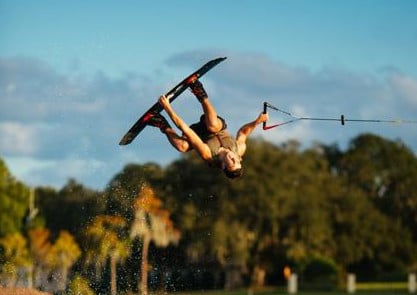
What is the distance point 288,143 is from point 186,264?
42.7ft

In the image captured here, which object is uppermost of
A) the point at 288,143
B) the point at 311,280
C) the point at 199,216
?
the point at 288,143

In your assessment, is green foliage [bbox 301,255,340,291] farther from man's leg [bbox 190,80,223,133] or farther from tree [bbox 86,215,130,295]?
man's leg [bbox 190,80,223,133]

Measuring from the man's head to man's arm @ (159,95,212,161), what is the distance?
187 mm

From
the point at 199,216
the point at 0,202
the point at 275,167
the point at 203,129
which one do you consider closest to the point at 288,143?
the point at 275,167

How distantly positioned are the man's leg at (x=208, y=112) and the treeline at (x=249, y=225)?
35.4m

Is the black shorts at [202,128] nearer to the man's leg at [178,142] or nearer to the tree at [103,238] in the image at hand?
the man's leg at [178,142]

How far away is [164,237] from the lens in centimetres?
5631

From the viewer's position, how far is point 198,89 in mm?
11812

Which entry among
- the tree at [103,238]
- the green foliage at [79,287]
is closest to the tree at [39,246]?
the tree at [103,238]

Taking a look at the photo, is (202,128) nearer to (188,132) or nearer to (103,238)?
(188,132)

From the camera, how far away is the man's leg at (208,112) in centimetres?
1159

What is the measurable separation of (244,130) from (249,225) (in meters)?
51.5

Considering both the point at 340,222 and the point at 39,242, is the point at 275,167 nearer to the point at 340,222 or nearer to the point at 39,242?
the point at 340,222

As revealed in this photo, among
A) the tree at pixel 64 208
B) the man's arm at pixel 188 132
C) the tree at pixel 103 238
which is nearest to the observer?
the man's arm at pixel 188 132
